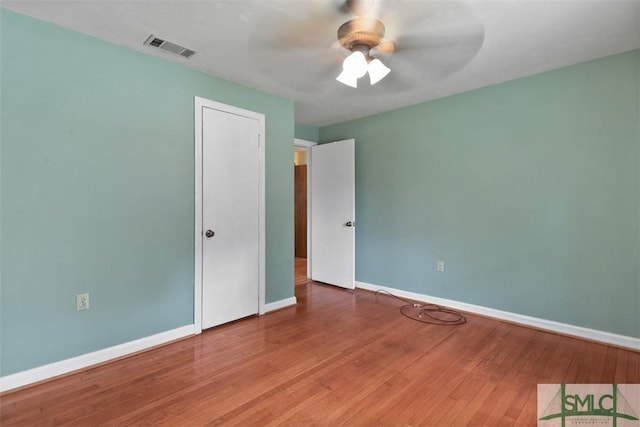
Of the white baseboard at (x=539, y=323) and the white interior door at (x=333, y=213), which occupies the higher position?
the white interior door at (x=333, y=213)

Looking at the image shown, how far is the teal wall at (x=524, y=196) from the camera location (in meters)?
2.51

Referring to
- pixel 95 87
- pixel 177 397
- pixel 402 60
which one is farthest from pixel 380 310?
pixel 95 87

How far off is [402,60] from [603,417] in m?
2.74

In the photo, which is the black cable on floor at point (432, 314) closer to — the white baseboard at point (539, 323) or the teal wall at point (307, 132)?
the white baseboard at point (539, 323)

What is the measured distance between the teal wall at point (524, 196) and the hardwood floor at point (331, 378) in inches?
18.7

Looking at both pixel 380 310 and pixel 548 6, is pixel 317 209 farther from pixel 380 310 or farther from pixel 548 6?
pixel 548 6

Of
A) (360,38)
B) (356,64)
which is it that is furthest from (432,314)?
(360,38)

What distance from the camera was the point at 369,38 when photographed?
1979 millimetres

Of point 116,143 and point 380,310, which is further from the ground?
point 116,143

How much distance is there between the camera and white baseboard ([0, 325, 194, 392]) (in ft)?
6.37

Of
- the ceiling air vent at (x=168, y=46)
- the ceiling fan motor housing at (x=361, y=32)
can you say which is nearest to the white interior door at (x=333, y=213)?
the ceiling fan motor housing at (x=361, y=32)

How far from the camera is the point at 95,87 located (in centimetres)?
225

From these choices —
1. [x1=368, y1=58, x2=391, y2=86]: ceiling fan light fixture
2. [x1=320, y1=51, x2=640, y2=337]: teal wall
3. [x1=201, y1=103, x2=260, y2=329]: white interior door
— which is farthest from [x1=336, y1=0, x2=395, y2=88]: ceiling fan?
[x1=320, y1=51, x2=640, y2=337]: teal wall

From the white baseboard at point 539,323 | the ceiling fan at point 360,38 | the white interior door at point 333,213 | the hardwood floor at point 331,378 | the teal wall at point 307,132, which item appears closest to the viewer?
the hardwood floor at point 331,378
